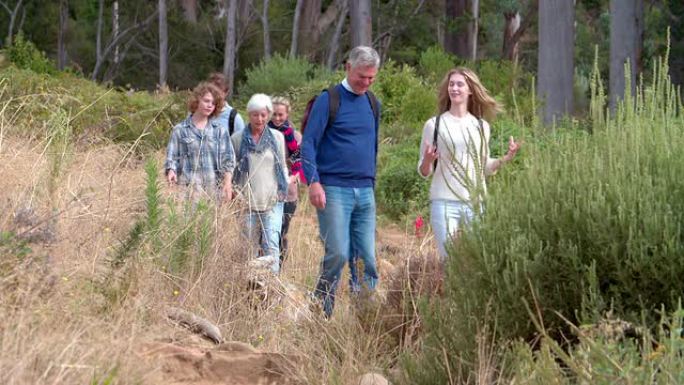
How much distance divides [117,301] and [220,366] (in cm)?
57

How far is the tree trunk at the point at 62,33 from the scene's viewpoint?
1745 inches

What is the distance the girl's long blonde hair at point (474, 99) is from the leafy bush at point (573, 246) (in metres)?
1.90

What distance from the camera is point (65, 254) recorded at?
7031 mm

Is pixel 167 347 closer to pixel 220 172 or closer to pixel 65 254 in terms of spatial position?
pixel 65 254

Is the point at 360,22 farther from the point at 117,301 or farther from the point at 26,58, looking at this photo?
the point at 117,301

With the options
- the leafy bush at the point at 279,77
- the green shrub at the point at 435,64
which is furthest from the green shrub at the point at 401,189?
the green shrub at the point at 435,64

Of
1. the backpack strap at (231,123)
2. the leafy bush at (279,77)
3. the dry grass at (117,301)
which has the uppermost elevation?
the leafy bush at (279,77)

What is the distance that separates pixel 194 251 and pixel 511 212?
8.41 feet

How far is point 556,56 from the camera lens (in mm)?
21203

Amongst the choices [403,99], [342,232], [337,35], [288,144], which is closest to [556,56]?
[403,99]

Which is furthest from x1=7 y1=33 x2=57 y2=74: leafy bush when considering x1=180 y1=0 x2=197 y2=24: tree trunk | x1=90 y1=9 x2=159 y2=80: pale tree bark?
x1=180 y1=0 x2=197 y2=24: tree trunk

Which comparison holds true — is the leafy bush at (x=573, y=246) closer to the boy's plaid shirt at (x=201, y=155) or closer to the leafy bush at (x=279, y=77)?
the boy's plaid shirt at (x=201, y=155)

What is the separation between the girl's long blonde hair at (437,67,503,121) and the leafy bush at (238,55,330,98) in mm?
16391

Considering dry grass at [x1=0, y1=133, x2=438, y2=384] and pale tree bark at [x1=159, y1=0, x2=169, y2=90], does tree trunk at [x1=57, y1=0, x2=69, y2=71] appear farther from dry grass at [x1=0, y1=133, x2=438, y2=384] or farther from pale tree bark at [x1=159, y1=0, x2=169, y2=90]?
dry grass at [x1=0, y1=133, x2=438, y2=384]
